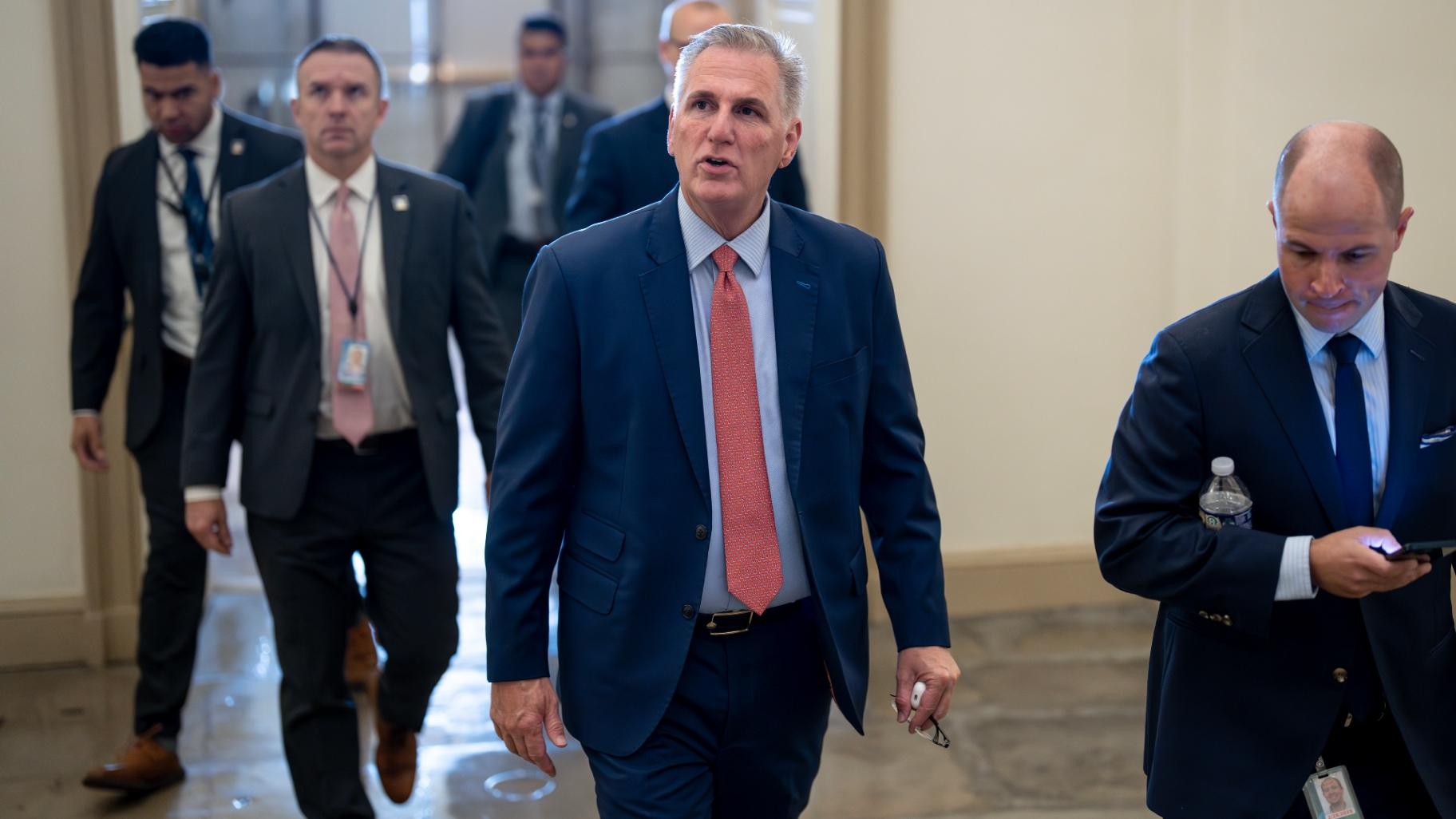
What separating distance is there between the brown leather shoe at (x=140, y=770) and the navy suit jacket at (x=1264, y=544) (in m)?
2.91

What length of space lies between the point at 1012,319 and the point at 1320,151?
11.4ft

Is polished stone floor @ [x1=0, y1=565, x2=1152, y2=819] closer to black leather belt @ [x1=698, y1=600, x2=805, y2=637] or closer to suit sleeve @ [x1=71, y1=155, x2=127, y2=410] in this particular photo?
suit sleeve @ [x1=71, y1=155, x2=127, y2=410]

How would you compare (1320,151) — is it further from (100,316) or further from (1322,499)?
(100,316)

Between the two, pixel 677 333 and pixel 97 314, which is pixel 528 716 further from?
pixel 97 314

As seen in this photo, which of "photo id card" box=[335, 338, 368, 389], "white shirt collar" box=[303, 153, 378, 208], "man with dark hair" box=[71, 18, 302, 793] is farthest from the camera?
"man with dark hair" box=[71, 18, 302, 793]

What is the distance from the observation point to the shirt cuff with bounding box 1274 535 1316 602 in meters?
2.28

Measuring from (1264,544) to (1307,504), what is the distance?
13 cm

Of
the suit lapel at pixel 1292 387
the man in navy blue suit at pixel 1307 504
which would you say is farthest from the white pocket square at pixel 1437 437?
the suit lapel at pixel 1292 387

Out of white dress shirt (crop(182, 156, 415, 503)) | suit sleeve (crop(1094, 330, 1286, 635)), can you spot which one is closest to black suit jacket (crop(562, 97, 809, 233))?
white dress shirt (crop(182, 156, 415, 503))

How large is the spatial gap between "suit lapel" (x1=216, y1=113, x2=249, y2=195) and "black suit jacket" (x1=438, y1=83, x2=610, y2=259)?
213 centimetres

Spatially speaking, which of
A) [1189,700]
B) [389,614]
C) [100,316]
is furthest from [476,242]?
[1189,700]

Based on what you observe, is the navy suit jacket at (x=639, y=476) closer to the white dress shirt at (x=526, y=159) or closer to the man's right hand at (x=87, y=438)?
the man's right hand at (x=87, y=438)

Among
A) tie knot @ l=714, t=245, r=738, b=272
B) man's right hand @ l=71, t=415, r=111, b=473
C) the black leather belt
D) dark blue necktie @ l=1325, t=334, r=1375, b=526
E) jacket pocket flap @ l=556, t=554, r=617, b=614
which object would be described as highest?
tie knot @ l=714, t=245, r=738, b=272

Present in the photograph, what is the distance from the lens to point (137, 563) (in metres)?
5.51
